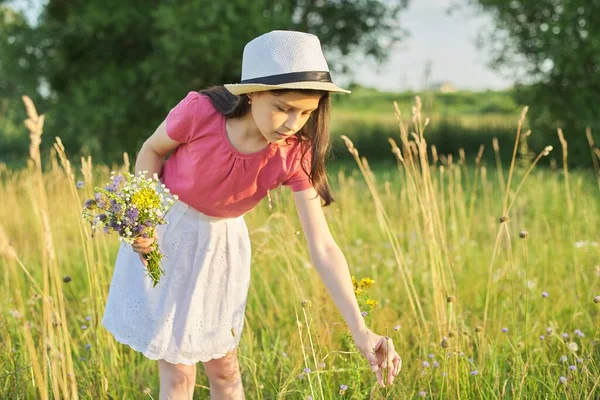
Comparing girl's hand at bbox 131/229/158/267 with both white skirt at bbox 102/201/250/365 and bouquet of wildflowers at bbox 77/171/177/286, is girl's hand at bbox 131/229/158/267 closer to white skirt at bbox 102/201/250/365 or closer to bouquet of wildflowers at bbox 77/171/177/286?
bouquet of wildflowers at bbox 77/171/177/286

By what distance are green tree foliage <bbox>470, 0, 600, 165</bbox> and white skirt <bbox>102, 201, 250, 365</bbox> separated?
9804 millimetres

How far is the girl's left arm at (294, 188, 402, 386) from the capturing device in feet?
6.45

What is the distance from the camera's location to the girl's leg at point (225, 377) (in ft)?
8.41

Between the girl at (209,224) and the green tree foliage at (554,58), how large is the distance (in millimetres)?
9693

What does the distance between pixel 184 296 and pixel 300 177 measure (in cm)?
59

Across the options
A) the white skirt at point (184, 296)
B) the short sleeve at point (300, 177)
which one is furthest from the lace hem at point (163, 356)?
the short sleeve at point (300, 177)

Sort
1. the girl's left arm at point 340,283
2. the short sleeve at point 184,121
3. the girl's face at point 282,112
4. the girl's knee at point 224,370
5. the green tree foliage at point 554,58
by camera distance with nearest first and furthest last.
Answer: the girl's left arm at point 340,283
the girl's face at point 282,112
the short sleeve at point 184,121
the girl's knee at point 224,370
the green tree foliage at point 554,58

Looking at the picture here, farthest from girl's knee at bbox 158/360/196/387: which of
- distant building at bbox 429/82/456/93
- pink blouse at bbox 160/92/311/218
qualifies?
distant building at bbox 429/82/456/93

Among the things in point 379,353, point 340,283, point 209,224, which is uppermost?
point 209,224

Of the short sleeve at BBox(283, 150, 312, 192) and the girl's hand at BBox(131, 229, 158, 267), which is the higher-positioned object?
the short sleeve at BBox(283, 150, 312, 192)

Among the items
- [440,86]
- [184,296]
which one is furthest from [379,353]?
[440,86]

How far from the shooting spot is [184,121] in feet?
7.88

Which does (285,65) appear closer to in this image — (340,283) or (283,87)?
(283,87)

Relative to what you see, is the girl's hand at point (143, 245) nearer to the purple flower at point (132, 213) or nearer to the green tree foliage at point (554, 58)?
the purple flower at point (132, 213)
